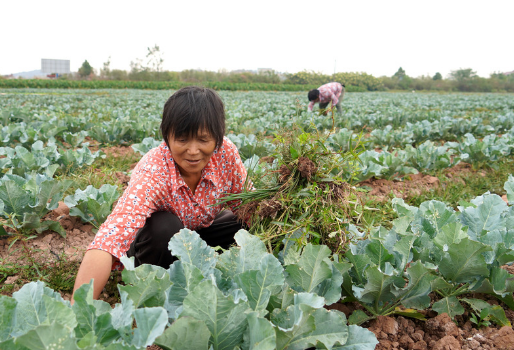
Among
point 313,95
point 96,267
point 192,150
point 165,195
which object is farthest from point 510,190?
point 313,95

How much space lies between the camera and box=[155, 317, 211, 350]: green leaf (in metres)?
0.92

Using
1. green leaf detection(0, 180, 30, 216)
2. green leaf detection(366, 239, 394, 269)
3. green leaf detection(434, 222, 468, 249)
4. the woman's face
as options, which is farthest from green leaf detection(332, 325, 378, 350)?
green leaf detection(0, 180, 30, 216)

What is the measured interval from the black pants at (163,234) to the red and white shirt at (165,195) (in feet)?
0.20

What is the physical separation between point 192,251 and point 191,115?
29.1 inches

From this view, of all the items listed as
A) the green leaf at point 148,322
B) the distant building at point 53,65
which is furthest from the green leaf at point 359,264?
the distant building at point 53,65

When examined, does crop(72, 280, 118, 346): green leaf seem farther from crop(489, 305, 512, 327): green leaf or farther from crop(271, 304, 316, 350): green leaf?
crop(489, 305, 512, 327): green leaf

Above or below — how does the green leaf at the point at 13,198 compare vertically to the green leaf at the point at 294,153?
below

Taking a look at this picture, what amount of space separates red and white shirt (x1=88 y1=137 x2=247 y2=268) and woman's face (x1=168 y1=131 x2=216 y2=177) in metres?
0.12

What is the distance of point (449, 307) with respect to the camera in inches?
61.2

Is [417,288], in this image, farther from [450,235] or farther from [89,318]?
[89,318]

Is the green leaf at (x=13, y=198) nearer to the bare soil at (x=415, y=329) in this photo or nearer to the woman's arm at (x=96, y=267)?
the bare soil at (x=415, y=329)

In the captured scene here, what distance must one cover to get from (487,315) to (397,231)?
0.49m

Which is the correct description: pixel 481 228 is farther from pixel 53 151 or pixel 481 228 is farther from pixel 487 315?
pixel 53 151

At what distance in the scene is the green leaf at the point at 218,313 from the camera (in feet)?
3.28
